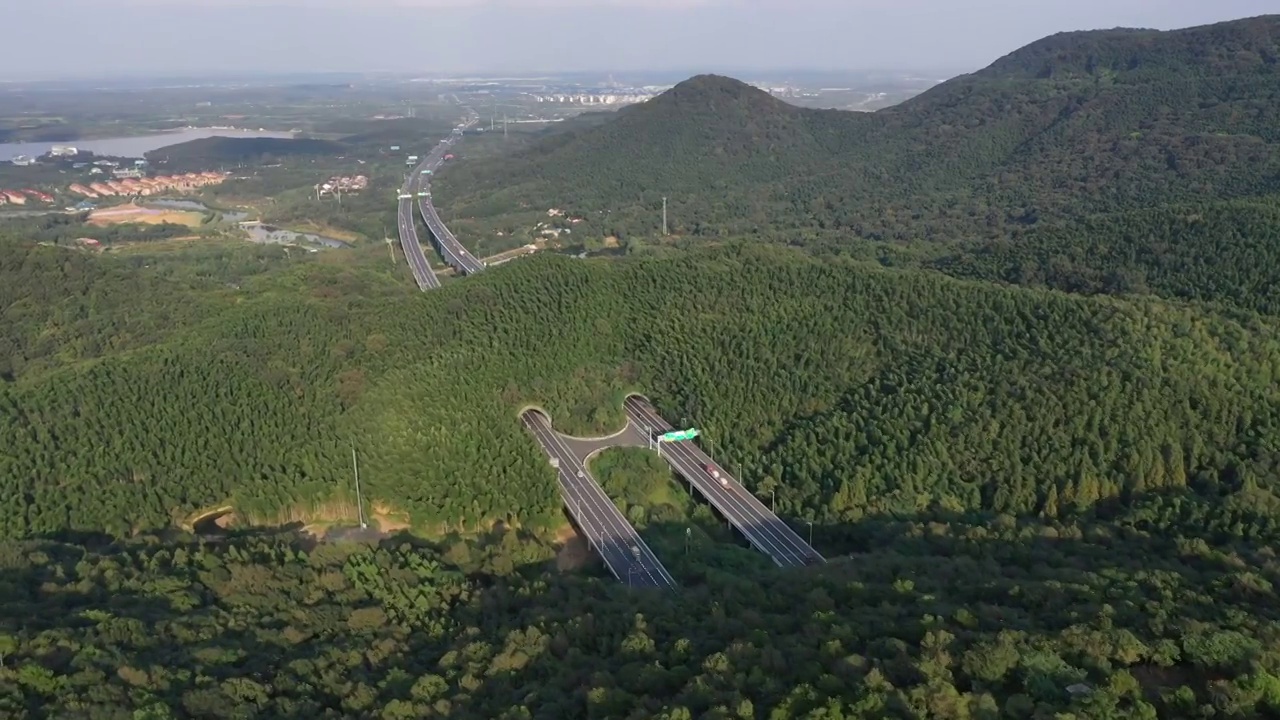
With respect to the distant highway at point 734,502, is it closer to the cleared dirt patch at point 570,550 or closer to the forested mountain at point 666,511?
the forested mountain at point 666,511

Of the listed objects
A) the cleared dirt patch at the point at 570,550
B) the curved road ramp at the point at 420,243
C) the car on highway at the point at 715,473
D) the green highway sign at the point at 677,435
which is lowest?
the cleared dirt patch at the point at 570,550

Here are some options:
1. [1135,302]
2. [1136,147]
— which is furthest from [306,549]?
[1136,147]

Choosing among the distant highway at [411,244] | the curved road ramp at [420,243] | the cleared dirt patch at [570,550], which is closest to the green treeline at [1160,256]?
the cleared dirt patch at [570,550]

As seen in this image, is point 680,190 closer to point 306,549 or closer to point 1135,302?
point 1135,302

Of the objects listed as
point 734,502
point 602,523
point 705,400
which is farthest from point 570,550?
point 705,400

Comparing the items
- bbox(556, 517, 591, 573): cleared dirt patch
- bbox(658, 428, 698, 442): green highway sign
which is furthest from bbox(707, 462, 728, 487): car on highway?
bbox(556, 517, 591, 573): cleared dirt patch

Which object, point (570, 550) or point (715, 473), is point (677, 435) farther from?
point (570, 550)
